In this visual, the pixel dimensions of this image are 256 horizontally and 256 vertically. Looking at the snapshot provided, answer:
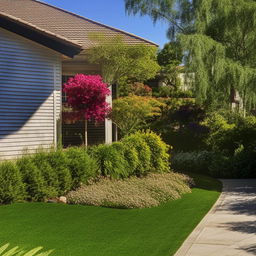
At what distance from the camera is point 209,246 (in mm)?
5836

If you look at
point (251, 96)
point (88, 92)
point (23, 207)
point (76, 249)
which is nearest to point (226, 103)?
point (251, 96)

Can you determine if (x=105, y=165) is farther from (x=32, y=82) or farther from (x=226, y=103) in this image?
(x=226, y=103)

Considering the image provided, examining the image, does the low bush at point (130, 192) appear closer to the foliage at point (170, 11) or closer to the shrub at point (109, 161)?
the shrub at point (109, 161)

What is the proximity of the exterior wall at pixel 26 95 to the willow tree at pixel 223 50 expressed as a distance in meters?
7.31

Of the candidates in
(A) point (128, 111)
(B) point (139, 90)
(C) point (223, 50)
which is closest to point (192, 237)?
(A) point (128, 111)

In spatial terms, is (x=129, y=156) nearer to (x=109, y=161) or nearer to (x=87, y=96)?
(x=109, y=161)

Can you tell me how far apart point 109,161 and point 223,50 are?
9887mm

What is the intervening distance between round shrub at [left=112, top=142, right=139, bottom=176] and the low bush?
11.7 inches

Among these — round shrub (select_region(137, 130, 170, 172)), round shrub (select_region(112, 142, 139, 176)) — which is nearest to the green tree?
round shrub (select_region(137, 130, 170, 172))

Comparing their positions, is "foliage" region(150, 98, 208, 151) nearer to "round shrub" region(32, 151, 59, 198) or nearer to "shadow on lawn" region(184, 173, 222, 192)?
"shadow on lawn" region(184, 173, 222, 192)

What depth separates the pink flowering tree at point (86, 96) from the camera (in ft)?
43.9

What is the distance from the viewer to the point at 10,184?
27.2ft

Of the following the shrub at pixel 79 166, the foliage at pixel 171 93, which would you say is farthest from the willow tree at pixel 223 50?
the shrub at pixel 79 166

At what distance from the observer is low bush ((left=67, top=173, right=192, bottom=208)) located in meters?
8.84
